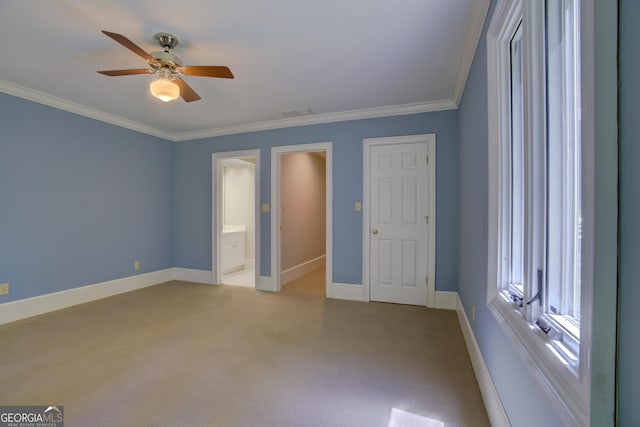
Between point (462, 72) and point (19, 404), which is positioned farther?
point (462, 72)

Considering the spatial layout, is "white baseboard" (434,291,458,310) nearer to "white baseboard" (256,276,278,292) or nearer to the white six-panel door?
the white six-panel door

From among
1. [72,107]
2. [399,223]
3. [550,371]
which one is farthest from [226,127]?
[550,371]

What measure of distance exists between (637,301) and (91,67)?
380 cm

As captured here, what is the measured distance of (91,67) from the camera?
2.65 metres

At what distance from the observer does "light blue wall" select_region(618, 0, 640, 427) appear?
0.59 metres

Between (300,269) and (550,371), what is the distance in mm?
4605

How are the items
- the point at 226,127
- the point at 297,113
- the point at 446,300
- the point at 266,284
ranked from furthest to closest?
the point at 226,127, the point at 266,284, the point at 297,113, the point at 446,300

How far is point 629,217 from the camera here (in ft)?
Result: 2.01

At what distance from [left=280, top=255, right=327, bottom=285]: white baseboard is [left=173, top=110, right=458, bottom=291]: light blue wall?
A: 0.52 m

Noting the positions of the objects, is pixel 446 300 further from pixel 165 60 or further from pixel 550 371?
pixel 165 60

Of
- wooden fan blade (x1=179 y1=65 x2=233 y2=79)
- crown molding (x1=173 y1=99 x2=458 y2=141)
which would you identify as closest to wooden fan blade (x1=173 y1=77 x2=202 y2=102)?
wooden fan blade (x1=179 y1=65 x2=233 y2=79)

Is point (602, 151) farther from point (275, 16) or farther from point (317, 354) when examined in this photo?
point (317, 354)

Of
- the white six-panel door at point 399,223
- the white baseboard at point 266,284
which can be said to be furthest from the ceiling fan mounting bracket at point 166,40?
the white baseboard at point 266,284

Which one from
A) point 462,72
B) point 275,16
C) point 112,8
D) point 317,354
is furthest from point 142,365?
point 462,72
